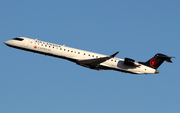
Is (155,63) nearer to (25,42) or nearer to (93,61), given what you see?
(93,61)

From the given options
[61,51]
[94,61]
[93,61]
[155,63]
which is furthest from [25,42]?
[155,63]

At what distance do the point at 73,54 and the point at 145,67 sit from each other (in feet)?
34.1

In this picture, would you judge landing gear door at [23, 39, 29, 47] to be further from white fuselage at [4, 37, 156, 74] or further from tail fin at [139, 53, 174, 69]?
tail fin at [139, 53, 174, 69]

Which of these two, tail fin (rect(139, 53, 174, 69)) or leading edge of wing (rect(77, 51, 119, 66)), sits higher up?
tail fin (rect(139, 53, 174, 69))

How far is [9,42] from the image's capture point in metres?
38.2

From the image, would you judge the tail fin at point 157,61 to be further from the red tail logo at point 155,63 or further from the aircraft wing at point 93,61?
the aircraft wing at point 93,61

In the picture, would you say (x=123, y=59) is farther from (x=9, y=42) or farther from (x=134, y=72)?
(x=9, y=42)

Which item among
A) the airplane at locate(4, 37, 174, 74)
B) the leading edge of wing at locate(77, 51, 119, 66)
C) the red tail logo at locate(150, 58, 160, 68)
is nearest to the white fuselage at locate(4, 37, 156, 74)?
the airplane at locate(4, 37, 174, 74)

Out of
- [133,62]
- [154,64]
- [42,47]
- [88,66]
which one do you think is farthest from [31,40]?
[154,64]

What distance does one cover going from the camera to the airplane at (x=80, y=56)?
37.6m

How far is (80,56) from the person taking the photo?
3806 centimetres

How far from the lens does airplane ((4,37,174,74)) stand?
37625mm

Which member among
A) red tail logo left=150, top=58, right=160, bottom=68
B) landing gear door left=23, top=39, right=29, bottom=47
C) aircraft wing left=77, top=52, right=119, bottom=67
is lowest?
aircraft wing left=77, top=52, right=119, bottom=67

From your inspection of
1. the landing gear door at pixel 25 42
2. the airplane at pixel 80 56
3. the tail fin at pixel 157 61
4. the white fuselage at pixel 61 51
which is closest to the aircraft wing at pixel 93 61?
the airplane at pixel 80 56
